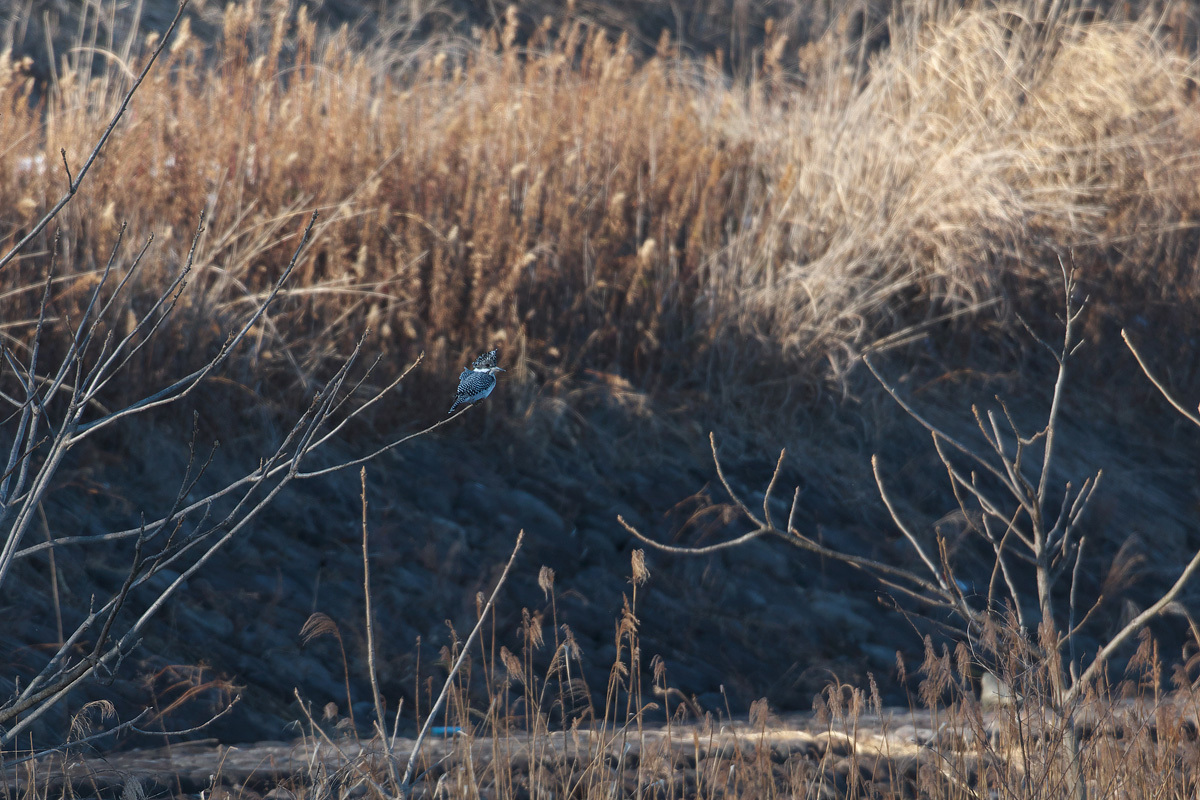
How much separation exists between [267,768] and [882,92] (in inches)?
204

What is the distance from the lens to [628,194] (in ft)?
18.5

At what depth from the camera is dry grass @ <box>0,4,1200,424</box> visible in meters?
4.74

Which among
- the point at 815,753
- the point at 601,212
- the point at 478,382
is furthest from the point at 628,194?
the point at 478,382

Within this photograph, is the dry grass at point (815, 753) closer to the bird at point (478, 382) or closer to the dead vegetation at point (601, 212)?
the dead vegetation at point (601, 212)

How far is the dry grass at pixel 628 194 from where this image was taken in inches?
187

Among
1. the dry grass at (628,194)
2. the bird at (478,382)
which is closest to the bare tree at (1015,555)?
the bird at (478,382)

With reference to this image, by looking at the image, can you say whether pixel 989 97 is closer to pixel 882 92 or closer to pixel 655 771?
pixel 882 92

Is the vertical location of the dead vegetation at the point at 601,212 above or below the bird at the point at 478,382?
below

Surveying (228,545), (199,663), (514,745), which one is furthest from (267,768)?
(228,545)

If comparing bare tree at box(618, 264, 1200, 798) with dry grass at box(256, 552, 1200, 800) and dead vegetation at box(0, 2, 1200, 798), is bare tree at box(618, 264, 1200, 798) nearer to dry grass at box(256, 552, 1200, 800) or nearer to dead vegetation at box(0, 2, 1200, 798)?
dry grass at box(256, 552, 1200, 800)

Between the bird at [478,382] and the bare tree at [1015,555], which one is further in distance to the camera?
the bare tree at [1015,555]

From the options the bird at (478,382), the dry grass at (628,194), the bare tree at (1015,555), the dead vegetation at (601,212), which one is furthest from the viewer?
the dry grass at (628,194)

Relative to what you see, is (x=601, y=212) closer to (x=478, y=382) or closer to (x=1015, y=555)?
(x=1015, y=555)

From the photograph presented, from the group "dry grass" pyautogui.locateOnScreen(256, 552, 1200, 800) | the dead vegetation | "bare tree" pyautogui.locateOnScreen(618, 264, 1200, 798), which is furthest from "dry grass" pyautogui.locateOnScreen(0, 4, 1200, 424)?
"dry grass" pyautogui.locateOnScreen(256, 552, 1200, 800)
